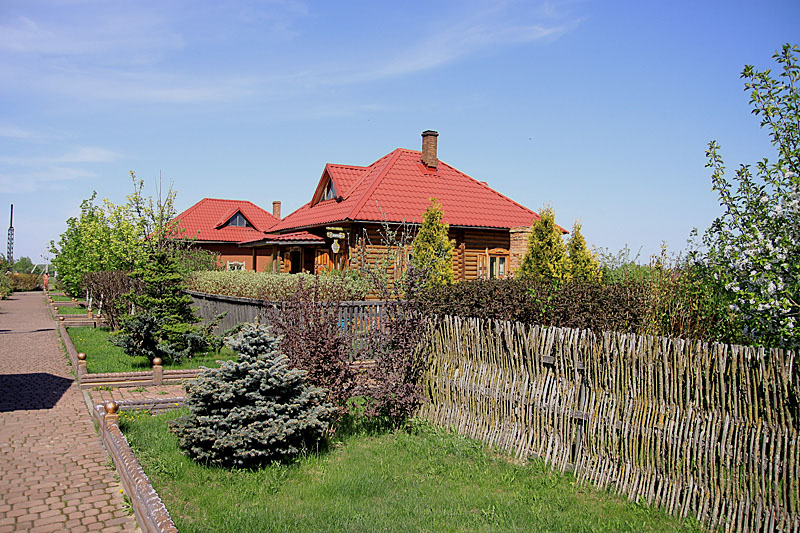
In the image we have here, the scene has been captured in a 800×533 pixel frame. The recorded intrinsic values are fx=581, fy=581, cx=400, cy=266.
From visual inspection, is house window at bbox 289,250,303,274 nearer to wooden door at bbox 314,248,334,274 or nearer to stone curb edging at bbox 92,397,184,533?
wooden door at bbox 314,248,334,274

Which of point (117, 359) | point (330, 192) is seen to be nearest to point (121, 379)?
point (117, 359)

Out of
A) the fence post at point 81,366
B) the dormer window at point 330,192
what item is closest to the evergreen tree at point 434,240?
the dormer window at point 330,192

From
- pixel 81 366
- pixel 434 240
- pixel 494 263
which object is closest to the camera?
pixel 81 366

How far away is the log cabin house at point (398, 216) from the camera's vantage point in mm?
20531

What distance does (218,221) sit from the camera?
40.3 meters

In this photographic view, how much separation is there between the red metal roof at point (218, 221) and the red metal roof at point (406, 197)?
13.9 m

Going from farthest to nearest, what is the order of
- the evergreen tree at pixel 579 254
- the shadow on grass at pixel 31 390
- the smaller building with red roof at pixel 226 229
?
the smaller building with red roof at pixel 226 229
the evergreen tree at pixel 579 254
the shadow on grass at pixel 31 390

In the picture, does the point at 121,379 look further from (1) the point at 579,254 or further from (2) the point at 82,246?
(2) the point at 82,246

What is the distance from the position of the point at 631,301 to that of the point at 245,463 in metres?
5.71

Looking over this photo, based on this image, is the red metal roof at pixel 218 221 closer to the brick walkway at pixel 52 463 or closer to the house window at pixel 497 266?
the house window at pixel 497 266

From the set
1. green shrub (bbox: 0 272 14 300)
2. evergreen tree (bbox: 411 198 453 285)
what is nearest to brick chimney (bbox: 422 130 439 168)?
Answer: evergreen tree (bbox: 411 198 453 285)

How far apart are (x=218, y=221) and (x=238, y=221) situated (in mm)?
1361

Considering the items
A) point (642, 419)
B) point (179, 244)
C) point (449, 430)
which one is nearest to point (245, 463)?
point (449, 430)

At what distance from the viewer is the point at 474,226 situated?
2222 centimetres
